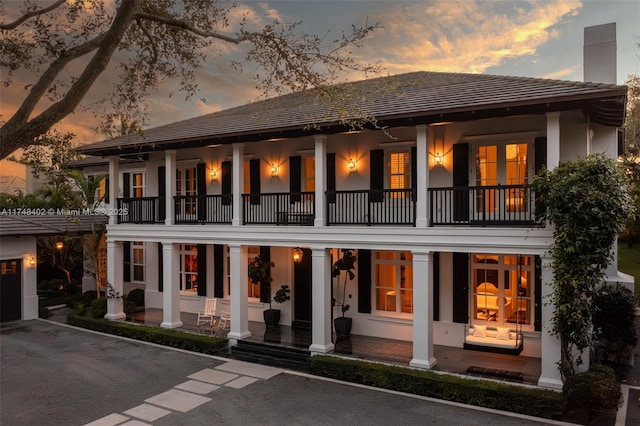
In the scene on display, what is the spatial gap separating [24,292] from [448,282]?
51.3ft

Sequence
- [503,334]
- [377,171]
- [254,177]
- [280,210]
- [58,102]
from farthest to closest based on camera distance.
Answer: [254,177]
[280,210]
[377,171]
[503,334]
[58,102]

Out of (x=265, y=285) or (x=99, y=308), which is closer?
(x=265, y=285)

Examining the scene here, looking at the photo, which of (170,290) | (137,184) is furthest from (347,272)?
(137,184)

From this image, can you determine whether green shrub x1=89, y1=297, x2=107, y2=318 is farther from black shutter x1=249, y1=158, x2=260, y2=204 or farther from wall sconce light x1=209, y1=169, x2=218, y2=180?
black shutter x1=249, y1=158, x2=260, y2=204

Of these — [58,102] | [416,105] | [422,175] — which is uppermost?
[416,105]

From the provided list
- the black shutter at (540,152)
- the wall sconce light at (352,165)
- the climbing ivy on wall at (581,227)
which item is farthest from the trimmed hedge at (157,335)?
the black shutter at (540,152)

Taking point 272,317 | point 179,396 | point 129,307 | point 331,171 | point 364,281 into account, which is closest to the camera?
point 179,396

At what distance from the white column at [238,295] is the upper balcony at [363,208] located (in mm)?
1046

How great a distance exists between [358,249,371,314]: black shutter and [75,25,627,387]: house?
0.03 metres

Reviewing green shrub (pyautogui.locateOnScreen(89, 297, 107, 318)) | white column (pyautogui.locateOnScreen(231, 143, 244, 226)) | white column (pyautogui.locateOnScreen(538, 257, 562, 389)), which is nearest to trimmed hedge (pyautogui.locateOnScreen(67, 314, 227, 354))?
green shrub (pyautogui.locateOnScreen(89, 297, 107, 318))

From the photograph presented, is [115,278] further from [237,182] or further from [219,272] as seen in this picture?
[237,182]

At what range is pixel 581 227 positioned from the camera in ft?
29.1

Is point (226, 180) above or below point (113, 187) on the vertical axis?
above

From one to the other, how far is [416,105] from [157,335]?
33.1 ft
